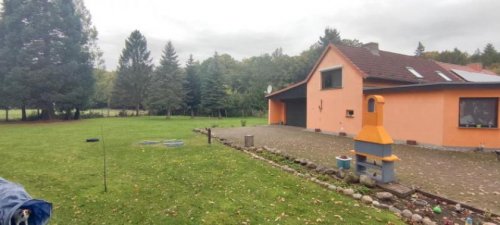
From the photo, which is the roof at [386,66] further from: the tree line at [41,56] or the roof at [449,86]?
the tree line at [41,56]

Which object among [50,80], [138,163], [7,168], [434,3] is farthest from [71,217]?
[50,80]

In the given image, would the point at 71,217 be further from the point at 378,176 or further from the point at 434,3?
the point at 434,3

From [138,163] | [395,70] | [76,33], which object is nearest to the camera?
[138,163]

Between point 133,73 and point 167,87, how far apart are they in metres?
12.1

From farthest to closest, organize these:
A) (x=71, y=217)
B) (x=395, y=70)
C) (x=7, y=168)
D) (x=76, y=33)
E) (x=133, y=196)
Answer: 1. (x=76, y=33)
2. (x=395, y=70)
3. (x=7, y=168)
4. (x=133, y=196)
5. (x=71, y=217)

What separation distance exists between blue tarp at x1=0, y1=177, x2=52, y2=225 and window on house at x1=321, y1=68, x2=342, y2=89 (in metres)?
Result: 16.9

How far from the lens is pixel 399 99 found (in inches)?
540

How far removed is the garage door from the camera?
2280 cm

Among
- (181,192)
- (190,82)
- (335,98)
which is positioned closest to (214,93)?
(190,82)

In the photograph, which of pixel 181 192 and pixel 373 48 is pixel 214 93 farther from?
pixel 181 192

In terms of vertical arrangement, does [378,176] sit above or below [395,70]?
below

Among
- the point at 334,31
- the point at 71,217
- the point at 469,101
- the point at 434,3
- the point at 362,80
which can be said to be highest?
the point at 334,31

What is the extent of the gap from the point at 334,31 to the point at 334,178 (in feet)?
153

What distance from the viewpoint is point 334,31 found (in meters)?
49.0
